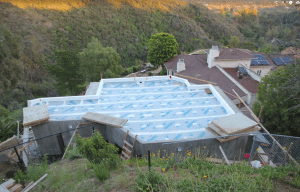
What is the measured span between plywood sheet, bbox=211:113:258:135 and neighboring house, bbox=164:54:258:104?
31.3 feet

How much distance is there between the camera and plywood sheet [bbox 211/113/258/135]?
284 inches

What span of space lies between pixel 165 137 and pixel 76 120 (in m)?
4.54

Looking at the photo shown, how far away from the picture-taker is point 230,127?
7.34m

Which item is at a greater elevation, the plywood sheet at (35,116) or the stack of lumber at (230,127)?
the plywood sheet at (35,116)

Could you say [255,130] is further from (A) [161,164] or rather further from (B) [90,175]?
(B) [90,175]

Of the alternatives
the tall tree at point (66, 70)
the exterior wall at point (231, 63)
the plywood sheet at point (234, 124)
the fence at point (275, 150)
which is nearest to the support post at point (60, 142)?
the plywood sheet at point (234, 124)

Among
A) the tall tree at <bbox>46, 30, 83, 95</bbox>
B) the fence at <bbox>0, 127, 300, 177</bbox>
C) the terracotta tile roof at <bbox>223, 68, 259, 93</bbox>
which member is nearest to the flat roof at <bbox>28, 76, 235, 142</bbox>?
the fence at <bbox>0, 127, 300, 177</bbox>

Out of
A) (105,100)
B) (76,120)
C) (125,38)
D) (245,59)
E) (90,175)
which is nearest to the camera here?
(90,175)

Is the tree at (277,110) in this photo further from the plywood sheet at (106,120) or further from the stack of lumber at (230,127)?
the plywood sheet at (106,120)

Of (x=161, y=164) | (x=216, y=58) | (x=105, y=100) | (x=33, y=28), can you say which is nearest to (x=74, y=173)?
(x=161, y=164)

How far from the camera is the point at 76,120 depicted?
8.87m

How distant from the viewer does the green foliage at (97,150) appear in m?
5.15

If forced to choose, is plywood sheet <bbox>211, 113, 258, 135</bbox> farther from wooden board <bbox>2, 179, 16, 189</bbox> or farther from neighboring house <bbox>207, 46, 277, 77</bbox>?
neighboring house <bbox>207, 46, 277, 77</bbox>

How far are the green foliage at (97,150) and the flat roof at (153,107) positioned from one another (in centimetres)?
236
